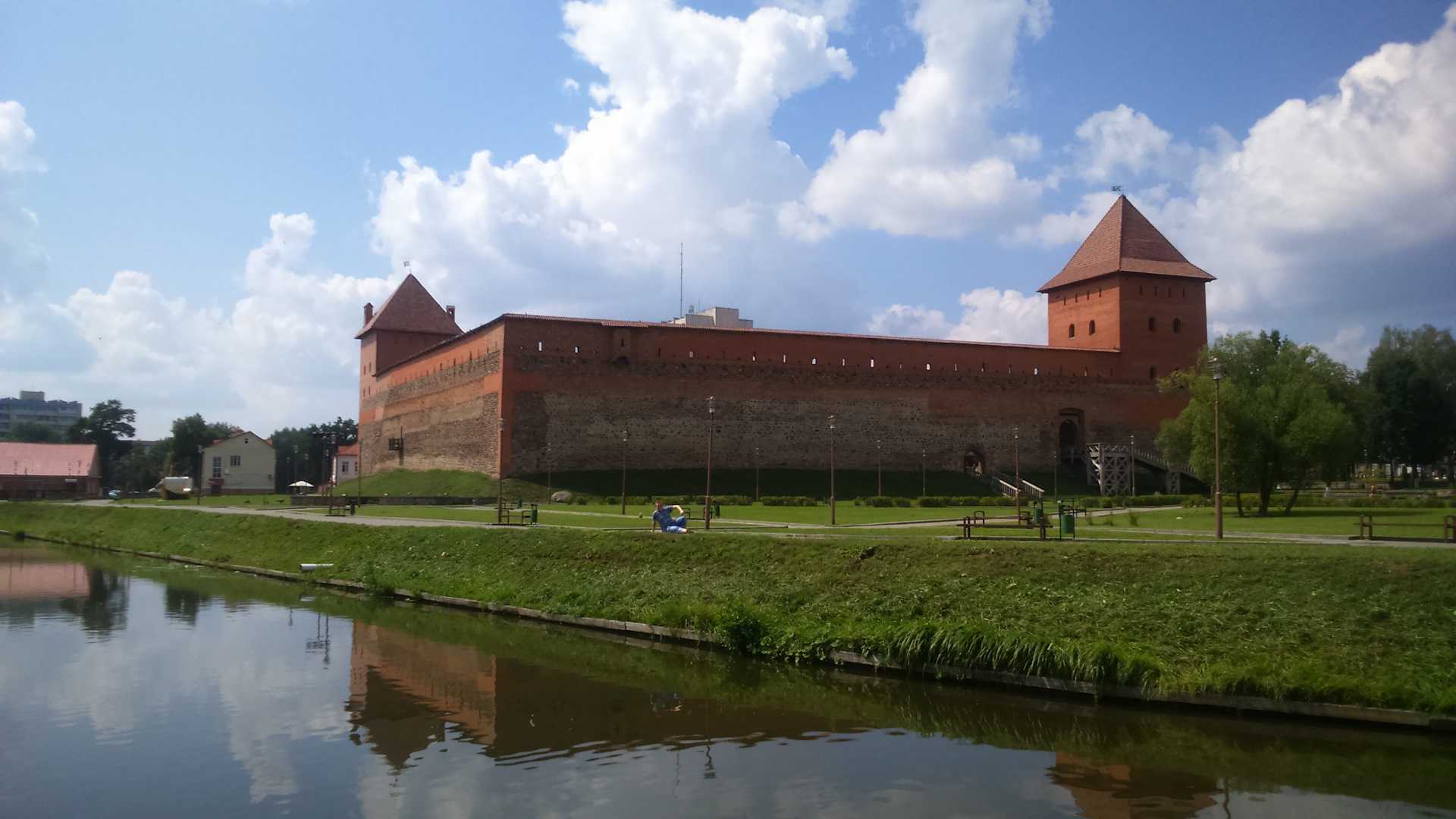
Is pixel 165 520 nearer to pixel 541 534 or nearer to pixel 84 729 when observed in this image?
pixel 541 534

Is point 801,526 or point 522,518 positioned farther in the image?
point 522,518

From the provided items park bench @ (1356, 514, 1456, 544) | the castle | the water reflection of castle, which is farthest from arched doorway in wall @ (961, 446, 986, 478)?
the water reflection of castle

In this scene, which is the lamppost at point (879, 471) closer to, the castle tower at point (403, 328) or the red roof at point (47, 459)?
the castle tower at point (403, 328)

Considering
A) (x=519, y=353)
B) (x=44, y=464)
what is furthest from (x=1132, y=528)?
(x=44, y=464)

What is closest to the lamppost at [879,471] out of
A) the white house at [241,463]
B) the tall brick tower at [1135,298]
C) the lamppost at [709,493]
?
the lamppost at [709,493]

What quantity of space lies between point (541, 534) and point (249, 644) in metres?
6.09

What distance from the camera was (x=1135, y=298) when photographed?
46719 mm

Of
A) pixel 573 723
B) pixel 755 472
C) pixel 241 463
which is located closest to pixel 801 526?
pixel 573 723

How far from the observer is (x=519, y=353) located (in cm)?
3766

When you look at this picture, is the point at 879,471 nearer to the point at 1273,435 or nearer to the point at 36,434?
the point at 1273,435

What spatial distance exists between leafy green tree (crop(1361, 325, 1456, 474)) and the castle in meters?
9.49

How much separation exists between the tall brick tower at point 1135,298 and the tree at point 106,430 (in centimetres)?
6393

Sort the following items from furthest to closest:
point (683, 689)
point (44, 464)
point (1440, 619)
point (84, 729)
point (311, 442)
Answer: point (311, 442) → point (44, 464) → point (683, 689) → point (1440, 619) → point (84, 729)

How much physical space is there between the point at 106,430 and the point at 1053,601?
259 ft
